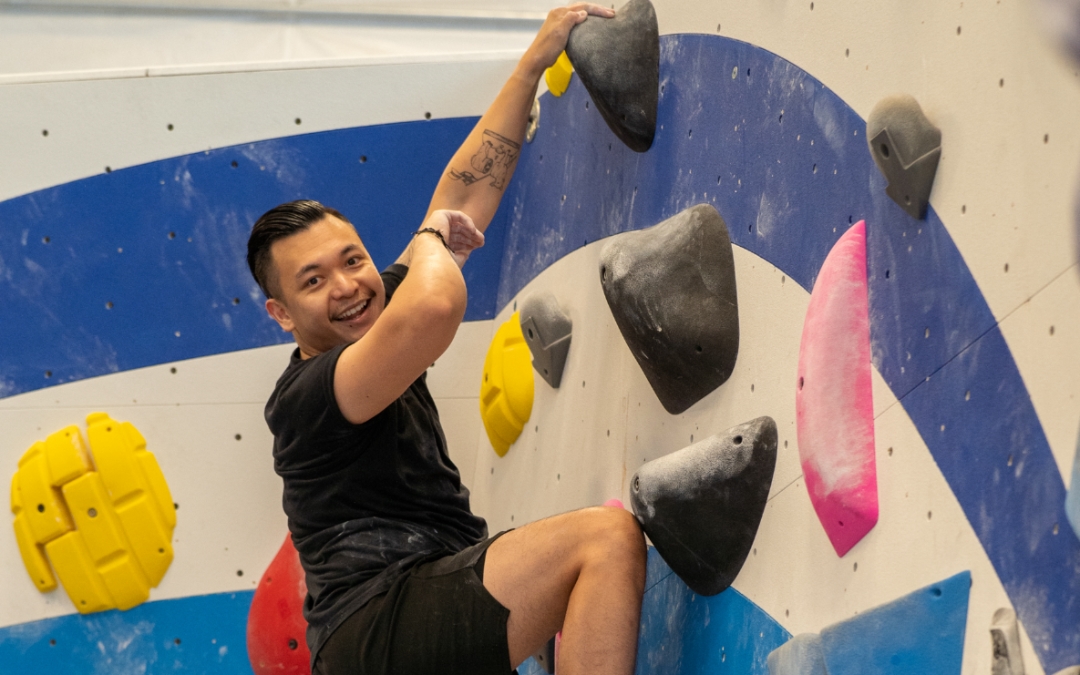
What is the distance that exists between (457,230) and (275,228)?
0.94ft

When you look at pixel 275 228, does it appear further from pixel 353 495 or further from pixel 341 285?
pixel 353 495

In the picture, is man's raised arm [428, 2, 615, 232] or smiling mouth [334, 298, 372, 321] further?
man's raised arm [428, 2, 615, 232]

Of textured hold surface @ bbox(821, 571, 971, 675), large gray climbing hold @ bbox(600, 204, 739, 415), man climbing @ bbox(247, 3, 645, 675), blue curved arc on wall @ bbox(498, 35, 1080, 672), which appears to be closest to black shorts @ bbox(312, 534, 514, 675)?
man climbing @ bbox(247, 3, 645, 675)

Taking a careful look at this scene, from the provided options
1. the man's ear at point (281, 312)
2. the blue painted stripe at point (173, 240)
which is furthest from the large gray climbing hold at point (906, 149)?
the blue painted stripe at point (173, 240)

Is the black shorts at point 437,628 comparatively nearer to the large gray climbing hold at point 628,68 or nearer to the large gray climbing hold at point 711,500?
the large gray climbing hold at point 711,500

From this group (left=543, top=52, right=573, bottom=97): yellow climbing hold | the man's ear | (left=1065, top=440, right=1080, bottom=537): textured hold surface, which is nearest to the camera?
(left=1065, top=440, right=1080, bottom=537): textured hold surface

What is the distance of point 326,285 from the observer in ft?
5.69

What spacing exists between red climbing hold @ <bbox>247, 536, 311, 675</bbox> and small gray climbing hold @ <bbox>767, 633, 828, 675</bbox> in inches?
49.0

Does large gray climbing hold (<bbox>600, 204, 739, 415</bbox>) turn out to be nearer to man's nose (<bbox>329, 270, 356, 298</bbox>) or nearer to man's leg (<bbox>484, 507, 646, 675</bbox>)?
man's leg (<bbox>484, 507, 646, 675</bbox>)

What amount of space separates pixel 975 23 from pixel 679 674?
36.5 inches

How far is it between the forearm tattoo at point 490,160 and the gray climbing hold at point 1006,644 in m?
1.27

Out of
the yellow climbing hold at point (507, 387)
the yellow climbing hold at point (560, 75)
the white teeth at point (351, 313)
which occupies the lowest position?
the yellow climbing hold at point (507, 387)

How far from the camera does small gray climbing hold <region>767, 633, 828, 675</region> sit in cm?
125

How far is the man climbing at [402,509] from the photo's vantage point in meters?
1.45
